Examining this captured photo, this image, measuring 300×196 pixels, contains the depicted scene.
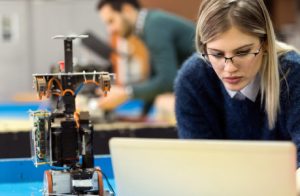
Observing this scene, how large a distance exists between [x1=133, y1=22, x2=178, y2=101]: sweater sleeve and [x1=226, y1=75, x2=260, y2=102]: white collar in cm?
129

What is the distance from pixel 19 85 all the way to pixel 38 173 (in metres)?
4.01

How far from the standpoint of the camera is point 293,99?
1.52 metres

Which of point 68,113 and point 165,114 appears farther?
point 165,114

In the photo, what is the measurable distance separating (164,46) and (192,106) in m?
1.23

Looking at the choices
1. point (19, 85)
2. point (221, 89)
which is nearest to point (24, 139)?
point (221, 89)

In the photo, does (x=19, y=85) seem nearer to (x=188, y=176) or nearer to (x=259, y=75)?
(x=259, y=75)

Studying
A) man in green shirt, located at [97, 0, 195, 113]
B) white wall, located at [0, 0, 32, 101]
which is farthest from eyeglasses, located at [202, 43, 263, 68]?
white wall, located at [0, 0, 32, 101]

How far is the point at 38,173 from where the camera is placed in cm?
162

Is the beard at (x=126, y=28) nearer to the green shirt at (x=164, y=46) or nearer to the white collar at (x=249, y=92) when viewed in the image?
the green shirt at (x=164, y=46)

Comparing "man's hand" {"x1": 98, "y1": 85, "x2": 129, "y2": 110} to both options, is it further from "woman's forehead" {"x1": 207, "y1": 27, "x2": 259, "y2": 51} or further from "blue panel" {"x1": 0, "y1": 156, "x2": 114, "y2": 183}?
"woman's forehead" {"x1": 207, "y1": 27, "x2": 259, "y2": 51}

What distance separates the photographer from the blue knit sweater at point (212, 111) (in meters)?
1.66

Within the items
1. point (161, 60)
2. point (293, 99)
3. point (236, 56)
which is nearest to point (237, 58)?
point (236, 56)

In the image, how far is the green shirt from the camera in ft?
9.63

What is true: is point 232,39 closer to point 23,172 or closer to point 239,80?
point 239,80
